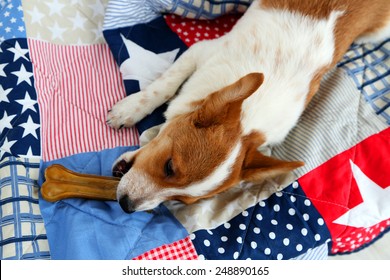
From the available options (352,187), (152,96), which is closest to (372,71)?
(352,187)

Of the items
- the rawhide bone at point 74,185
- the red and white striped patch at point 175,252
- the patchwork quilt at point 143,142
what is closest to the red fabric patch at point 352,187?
the patchwork quilt at point 143,142

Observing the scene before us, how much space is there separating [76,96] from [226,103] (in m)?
1.02

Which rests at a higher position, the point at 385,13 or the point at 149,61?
the point at 385,13

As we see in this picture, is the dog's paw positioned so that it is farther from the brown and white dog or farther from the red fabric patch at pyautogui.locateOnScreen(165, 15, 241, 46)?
the red fabric patch at pyautogui.locateOnScreen(165, 15, 241, 46)

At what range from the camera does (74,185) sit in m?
2.08

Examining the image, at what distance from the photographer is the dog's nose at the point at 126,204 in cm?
202

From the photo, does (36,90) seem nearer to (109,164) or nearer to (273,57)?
(109,164)

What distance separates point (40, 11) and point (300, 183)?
6.16ft

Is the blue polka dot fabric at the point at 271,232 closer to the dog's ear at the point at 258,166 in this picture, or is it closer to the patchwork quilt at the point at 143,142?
the patchwork quilt at the point at 143,142

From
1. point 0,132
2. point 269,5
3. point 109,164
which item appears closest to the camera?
point 0,132

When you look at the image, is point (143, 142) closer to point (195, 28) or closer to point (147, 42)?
point (147, 42)

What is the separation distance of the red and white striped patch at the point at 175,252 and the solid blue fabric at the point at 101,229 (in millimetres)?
21

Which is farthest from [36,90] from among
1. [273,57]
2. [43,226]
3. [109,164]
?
[273,57]

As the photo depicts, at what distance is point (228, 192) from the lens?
91.9 inches
